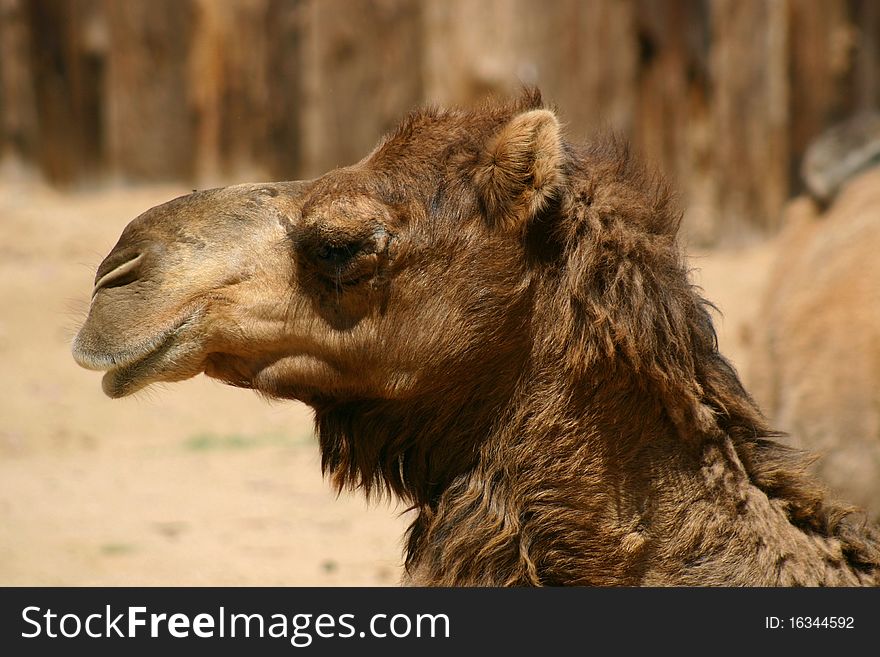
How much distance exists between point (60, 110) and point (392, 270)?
8431 millimetres

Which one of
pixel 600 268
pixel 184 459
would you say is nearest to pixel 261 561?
pixel 184 459

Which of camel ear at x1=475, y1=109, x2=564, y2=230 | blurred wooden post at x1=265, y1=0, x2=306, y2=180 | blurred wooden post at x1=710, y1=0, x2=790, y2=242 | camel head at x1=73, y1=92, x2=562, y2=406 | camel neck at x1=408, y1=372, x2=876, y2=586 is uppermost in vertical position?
blurred wooden post at x1=265, y1=0, x2=306, y2=180

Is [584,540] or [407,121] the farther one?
[407,121]

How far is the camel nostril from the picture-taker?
3217mm

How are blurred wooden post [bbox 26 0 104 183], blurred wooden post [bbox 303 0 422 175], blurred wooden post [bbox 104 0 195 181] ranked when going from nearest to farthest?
blurred wooden post [bbox 303 0 422 175] → blurred wooden post [bbox 104 0 195 181] → blurred wooden post [bbox 26 0 104 183]

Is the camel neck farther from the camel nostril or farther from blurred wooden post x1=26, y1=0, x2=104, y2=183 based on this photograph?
blurred wooden post x1=26, y1=0, x2=104, y2=183

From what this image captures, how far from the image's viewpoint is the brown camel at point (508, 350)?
125 inches

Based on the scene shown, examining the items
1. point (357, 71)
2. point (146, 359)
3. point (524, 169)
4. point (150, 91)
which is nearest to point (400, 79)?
point (357, 71)

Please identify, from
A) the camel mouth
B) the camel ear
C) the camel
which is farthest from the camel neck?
the camel

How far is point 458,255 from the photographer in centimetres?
324

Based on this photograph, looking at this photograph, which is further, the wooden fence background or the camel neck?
the wooden fence background

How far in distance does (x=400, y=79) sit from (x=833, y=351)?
5.34m

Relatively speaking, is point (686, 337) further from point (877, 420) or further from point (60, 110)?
point (60, 110)

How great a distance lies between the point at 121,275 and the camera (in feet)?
10.6
